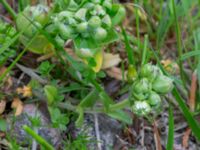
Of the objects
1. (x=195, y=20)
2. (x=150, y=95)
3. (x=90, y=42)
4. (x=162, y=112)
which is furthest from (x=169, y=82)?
(x=195, y=20)

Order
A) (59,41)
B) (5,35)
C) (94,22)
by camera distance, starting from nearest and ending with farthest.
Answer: (94,22)
(59,41)
(5,35)

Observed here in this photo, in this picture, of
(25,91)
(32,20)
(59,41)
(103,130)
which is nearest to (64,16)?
(59,41)

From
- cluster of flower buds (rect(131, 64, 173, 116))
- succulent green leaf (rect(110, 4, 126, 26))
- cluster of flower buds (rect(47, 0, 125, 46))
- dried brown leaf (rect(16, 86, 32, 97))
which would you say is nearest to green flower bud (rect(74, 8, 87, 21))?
cluster of flower buds (rect(47, 0, 125, 46))

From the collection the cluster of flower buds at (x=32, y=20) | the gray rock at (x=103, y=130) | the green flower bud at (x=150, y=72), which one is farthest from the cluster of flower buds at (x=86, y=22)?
the gray rock at (x=103, y=130)

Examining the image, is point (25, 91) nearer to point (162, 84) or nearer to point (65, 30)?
point (65, 30)

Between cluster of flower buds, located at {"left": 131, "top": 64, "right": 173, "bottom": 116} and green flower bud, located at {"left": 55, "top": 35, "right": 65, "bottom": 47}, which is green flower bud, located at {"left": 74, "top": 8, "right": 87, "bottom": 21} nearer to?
green flower bud, located at {"left": 55, "top": 35, "right": 65, "bottom": 47}

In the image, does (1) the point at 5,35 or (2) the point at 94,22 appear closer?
(2) the point at 94,22

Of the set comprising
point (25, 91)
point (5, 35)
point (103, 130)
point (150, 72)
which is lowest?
point (103, 130)

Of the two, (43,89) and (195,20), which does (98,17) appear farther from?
(195,20)
